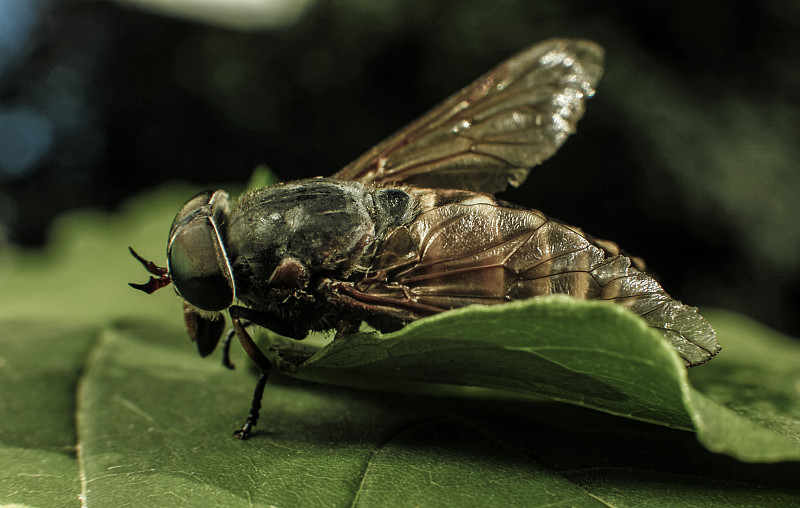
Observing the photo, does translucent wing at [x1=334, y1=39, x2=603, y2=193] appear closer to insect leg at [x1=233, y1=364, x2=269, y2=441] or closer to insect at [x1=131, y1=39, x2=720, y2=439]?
insect at [x1=131, y1=39, x2=720, y2=439]

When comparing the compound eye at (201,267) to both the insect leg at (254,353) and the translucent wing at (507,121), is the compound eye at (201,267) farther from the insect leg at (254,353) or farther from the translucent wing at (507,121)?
the translucent wing at (507,121)

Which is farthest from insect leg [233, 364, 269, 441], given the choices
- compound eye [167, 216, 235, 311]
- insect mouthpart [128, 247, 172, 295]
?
insect mouthpart [128, 247, 172, 295]

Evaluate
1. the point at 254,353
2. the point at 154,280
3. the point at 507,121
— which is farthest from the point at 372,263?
the point at 507,121

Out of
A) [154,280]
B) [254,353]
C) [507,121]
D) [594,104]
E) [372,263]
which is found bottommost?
[254,353]

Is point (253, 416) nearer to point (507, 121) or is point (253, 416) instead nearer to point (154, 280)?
point (154, 280)

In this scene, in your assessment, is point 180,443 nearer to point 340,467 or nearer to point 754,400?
point 340,467

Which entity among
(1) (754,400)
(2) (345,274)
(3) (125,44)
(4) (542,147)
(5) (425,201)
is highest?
(3) (125,44)

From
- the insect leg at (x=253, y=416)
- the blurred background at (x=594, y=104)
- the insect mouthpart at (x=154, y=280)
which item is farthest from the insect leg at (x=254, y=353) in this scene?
the blurred background at (x=594, y=104)

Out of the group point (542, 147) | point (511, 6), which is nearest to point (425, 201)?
point (542, 147)
